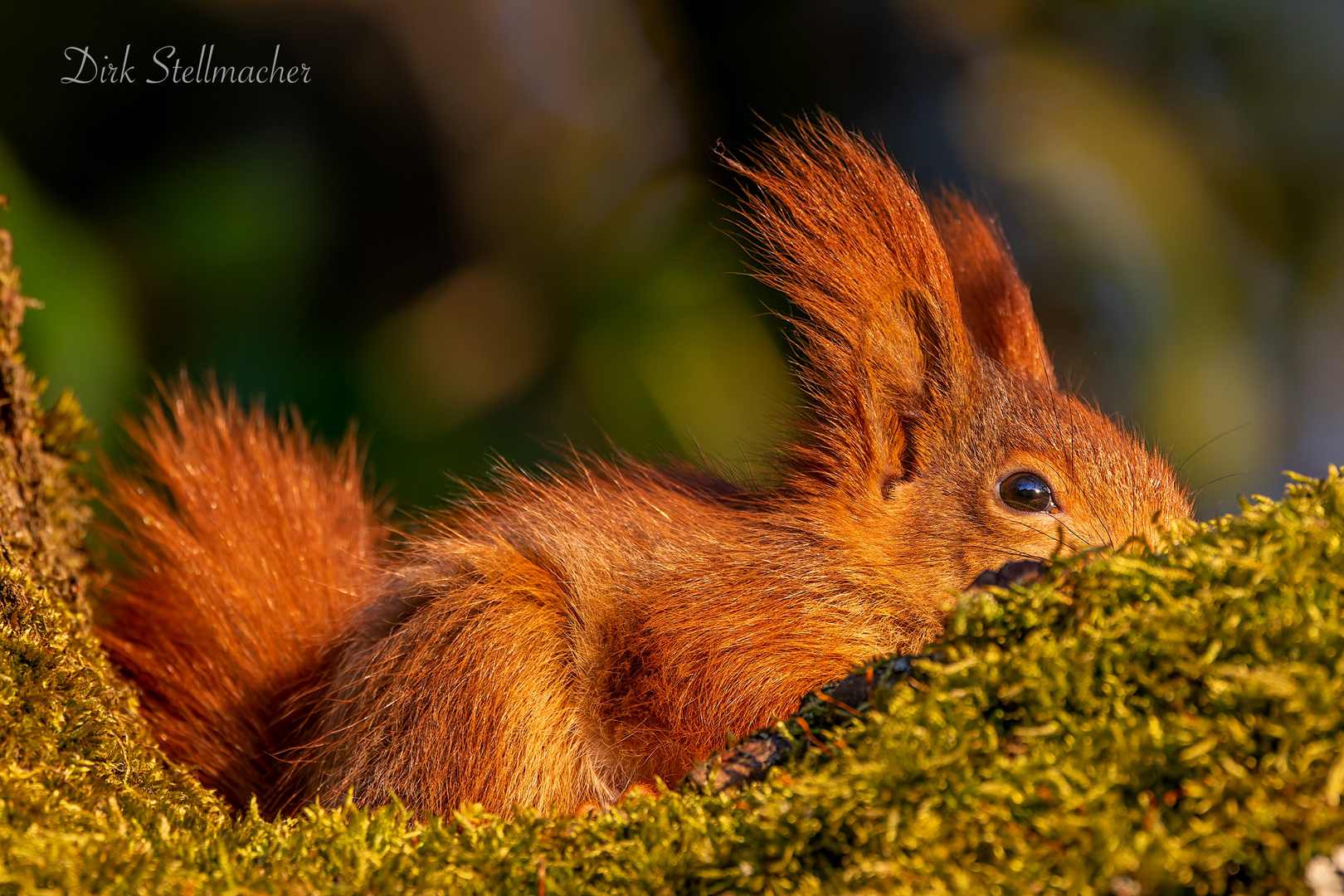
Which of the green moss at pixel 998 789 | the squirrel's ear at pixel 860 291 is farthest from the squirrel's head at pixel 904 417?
the green moss at pixel 998 789

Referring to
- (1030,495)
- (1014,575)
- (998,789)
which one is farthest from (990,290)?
(998,789)

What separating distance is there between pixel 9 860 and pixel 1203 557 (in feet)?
3.27

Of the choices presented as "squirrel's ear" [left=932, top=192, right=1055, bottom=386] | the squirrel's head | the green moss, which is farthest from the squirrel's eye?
the green moss

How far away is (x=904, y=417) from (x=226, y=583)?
1295 mm

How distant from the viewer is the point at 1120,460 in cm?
175

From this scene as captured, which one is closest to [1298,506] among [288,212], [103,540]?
[103,540]

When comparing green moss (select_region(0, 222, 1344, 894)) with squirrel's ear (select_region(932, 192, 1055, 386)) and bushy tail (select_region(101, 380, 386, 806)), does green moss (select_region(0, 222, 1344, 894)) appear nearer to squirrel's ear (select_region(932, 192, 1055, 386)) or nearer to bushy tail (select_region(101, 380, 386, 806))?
bushy tail (select_region(101, 380, 386, 806))

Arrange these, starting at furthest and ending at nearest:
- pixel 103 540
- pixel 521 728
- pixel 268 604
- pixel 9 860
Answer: pixel 103 540, pixel 268 604, pixel 521 728, pixel 9 860

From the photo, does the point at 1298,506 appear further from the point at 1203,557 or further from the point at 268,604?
the point at 268,604

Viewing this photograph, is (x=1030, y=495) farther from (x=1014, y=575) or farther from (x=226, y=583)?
(x=226, y=583)

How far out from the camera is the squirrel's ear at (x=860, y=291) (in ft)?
5.72

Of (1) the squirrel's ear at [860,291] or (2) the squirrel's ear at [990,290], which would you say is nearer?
(1) the squirrel's ear at [860,291]

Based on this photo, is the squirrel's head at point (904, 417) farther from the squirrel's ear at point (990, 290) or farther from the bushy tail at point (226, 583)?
the bushy tail at point (226, 583)

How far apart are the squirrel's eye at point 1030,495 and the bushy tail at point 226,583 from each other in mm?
1193
